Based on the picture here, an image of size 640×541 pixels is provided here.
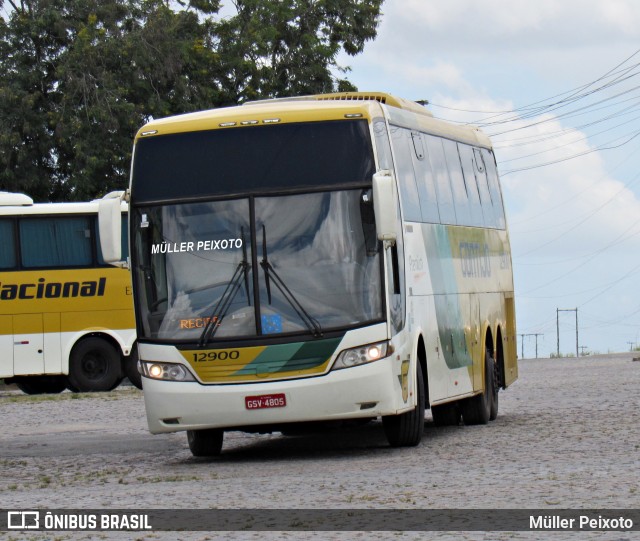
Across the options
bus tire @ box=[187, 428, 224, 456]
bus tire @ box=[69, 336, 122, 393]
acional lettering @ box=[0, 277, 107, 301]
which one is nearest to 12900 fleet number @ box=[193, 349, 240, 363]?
bus tire @ box=[187, 428, 224, 456]

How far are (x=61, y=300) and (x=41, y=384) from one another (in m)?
2.73

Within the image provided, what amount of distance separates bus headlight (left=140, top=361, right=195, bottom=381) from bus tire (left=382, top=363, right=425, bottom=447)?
224cm

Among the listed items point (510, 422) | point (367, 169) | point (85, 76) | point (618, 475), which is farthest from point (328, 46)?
point (618, 475)

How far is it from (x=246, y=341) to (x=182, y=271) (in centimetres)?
97

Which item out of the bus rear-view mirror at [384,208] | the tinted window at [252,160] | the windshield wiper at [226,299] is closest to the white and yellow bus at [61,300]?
the tinted window at [252,160]

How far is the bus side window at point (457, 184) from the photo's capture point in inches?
796

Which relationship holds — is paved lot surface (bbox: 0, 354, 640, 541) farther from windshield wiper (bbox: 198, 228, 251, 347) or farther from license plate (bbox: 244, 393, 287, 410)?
windshield wiper (bbox: 198, 228, 251, 347)

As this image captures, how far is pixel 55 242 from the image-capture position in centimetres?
3406

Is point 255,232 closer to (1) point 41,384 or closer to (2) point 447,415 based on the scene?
(2) point 447,415

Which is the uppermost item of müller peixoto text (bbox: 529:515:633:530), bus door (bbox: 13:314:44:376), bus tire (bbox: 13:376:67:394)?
bus door (bbox: 13:314:44:376)

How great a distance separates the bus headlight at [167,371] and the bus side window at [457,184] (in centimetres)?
542

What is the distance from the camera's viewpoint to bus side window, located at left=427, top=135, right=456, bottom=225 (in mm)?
19141

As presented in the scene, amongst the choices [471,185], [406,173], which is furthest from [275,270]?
[471,185]

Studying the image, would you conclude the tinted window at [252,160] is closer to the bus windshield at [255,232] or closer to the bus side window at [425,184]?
the bus windshield at [255,232]
